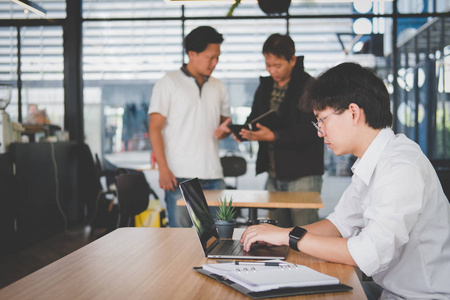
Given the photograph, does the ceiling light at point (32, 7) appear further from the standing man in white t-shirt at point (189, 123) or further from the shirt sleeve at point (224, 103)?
the shirt sleeve at point (224, 103)

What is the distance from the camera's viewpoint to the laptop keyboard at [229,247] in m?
1.73

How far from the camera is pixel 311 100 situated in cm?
176

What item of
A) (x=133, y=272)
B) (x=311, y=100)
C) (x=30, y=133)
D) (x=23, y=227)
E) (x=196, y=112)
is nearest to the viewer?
(x=133, y=272)

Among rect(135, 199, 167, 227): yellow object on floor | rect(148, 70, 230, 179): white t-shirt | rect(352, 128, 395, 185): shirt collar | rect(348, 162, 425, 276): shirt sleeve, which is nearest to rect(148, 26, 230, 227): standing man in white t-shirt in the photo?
rect(148, 70, 230, 179): white t-shirt

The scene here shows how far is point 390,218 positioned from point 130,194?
233 centimetres

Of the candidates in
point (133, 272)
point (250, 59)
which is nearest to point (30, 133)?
point (250, 59)

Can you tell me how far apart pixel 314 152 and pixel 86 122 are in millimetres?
3941

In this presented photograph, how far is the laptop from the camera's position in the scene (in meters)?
1.69

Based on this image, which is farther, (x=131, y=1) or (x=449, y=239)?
(x=131, y=1)

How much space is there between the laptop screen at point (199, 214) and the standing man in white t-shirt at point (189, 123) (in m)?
1.31

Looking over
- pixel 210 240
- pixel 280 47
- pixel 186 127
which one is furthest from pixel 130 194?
pixel 210 240

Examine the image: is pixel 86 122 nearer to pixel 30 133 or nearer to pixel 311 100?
pixel 30 133

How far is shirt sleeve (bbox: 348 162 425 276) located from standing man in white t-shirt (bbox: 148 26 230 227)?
1889 millimetres

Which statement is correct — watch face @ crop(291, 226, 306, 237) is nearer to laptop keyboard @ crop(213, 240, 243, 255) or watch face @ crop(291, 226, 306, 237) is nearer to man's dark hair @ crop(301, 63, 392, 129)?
laptop keyboard @ crop(213, 240, 243, 255)
